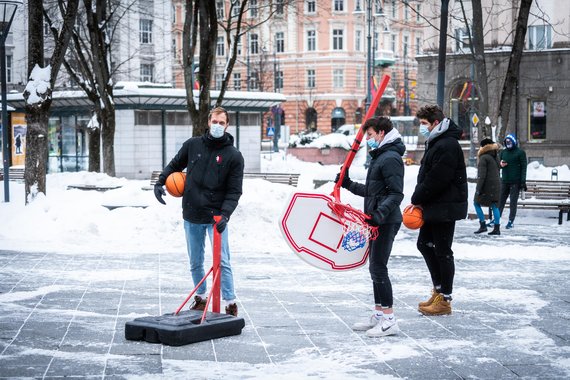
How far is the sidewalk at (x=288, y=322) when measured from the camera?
21.7 ft

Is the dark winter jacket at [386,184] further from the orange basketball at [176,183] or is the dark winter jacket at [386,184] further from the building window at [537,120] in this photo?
the building window at [537,120]

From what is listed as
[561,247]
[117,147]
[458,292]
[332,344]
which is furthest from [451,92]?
[332,344]

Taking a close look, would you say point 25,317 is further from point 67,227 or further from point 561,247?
point 561,247

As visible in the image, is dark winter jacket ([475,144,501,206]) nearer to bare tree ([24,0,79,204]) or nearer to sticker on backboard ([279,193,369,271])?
bare tree ([24,0,79,204])

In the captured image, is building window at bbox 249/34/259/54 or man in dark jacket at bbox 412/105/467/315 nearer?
man in dark jacket at bbox 412/105/467/315

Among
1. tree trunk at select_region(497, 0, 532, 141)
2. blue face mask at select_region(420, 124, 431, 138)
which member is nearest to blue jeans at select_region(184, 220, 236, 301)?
blue face mask at select_region(420, 124, 431, 138)

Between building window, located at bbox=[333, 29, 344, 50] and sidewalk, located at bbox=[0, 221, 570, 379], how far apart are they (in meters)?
72.8

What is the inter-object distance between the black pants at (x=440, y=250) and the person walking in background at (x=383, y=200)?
780 mm

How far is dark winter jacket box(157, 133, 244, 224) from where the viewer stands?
8.06m

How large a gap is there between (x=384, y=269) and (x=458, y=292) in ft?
8.21

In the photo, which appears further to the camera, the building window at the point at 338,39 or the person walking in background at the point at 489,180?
the building window at the point at 338,39

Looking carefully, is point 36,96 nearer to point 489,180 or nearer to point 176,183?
point 489,180

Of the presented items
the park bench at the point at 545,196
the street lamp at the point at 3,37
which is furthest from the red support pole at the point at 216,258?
the park bench at the point at 545,196

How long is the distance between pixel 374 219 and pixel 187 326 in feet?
5.33
